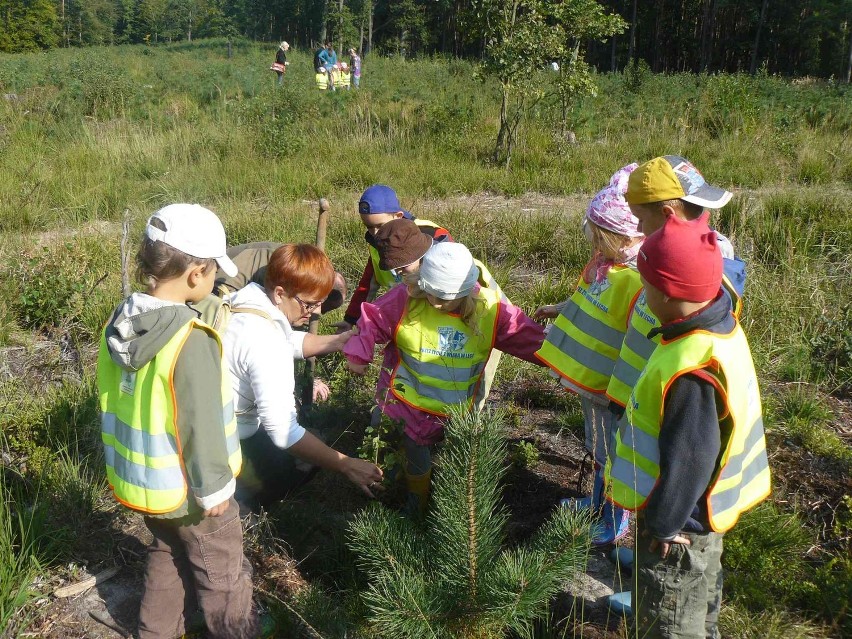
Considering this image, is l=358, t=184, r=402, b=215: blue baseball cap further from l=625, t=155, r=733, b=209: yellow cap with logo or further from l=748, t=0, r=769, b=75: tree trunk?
l=748, t=0, r=769, b=75: tree trunk

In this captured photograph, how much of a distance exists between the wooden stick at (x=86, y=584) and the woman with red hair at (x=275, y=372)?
1.94 ft

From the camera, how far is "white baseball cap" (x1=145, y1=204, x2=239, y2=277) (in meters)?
2.04

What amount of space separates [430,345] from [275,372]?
27.4 inches

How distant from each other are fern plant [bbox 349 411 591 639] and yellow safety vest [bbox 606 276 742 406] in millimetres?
671

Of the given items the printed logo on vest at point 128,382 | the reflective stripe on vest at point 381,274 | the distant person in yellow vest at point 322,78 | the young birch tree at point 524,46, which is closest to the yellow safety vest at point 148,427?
the printed logo on vest at point 128,382

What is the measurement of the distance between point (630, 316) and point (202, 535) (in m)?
1.72

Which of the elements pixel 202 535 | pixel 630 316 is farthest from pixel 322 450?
pixel 630 316

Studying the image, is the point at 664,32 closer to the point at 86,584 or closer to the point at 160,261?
the point at 160,261

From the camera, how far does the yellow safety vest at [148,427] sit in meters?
2.02

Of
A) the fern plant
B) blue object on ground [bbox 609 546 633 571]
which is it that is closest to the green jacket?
the fern plant

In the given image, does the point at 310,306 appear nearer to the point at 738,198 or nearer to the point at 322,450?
the point at 322,450

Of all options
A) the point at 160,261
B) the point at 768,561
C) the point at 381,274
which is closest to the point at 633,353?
the point at 768,561

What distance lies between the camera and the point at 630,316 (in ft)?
8.41

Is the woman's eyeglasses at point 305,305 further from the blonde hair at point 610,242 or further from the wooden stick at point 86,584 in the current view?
the wooden stick at point 86,584
